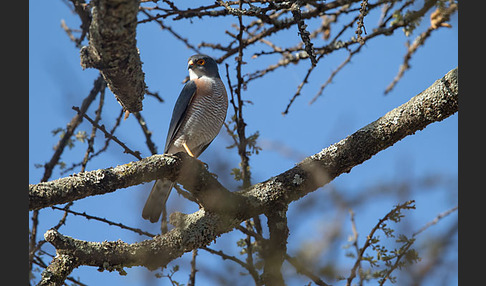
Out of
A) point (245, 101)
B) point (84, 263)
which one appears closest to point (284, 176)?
point (245, 101)

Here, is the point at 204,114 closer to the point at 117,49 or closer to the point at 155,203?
the point at 155,203

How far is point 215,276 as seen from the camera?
1.88 m

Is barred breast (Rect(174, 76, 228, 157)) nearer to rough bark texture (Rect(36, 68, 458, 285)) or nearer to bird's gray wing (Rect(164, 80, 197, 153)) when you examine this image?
bird's gray wing (Rect(164, 80, 197, 153))

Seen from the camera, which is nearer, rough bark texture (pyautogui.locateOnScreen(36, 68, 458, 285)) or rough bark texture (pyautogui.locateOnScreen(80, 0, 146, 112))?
rough bark texture (pyautogui.locateOnScreen(80, 0, 146, 112))

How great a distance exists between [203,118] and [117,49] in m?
2.63

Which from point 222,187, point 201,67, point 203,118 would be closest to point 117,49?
point 222,187

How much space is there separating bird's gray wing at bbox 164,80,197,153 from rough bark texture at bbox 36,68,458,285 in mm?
1935

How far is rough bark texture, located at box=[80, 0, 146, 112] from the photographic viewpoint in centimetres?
219

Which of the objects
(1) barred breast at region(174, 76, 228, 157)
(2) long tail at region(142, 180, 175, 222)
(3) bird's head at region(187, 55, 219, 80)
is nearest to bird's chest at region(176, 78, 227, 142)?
(1) barred breast at region(174, 76, 228, 157)

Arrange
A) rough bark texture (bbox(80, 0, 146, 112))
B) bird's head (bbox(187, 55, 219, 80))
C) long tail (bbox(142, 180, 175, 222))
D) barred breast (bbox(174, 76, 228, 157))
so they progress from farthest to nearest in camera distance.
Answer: bird's head (bbox(187, 55, 219, 80)) → barred breast (bbox(174, 76, 228, 157)) → long tail (bbox(142, 180, 175, 222)) → rough bark texture (bbox(80, 0, 146, 112))

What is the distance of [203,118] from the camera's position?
500 cm

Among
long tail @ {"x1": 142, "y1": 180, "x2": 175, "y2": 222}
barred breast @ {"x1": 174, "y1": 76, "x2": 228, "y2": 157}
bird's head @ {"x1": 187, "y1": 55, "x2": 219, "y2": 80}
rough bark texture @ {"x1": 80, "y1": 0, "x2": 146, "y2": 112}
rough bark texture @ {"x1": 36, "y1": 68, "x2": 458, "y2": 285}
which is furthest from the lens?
bird's head @ {"x1": 187, "y1": 55, "x2": 219, "y2": 80}

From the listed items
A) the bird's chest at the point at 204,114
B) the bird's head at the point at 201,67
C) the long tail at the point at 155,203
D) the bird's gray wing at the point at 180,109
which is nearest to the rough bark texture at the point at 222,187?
the long tail at the point at 155,203

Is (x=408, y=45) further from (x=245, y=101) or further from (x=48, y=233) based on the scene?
(x=48, y=233)
